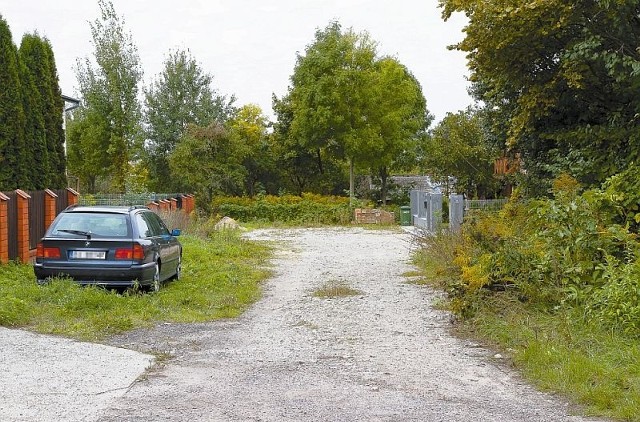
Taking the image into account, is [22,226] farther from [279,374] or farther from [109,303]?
[279,374]

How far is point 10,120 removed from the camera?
17766mm

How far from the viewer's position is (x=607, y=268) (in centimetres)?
923

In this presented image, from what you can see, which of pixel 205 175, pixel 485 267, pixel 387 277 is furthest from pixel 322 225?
pixel 485 267

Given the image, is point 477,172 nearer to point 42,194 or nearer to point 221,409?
point 42,194

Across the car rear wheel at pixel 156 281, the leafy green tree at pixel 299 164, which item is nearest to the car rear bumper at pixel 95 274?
the car rear wheel at pixel 156 281

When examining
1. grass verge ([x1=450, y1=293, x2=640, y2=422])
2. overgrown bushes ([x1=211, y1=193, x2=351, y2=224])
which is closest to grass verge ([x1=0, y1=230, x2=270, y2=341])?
grass verge ([x1=450, y1=293, x2=640, y2=422])

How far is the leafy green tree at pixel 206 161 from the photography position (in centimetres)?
4294

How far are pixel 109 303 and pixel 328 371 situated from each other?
463cm

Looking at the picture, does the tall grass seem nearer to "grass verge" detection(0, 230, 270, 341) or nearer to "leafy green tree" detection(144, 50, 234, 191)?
"grass verge" detection(0, 230, 270, 341)

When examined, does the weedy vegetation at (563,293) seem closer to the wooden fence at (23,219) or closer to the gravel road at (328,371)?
the gravel road at (328,371)

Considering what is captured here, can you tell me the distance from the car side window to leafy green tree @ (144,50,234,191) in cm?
3425

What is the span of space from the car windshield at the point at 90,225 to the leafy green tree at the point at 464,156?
85.1 ft

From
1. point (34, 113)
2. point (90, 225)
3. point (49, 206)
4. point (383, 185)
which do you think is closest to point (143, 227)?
point (90, 225)

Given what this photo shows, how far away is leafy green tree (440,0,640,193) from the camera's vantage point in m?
13.6
